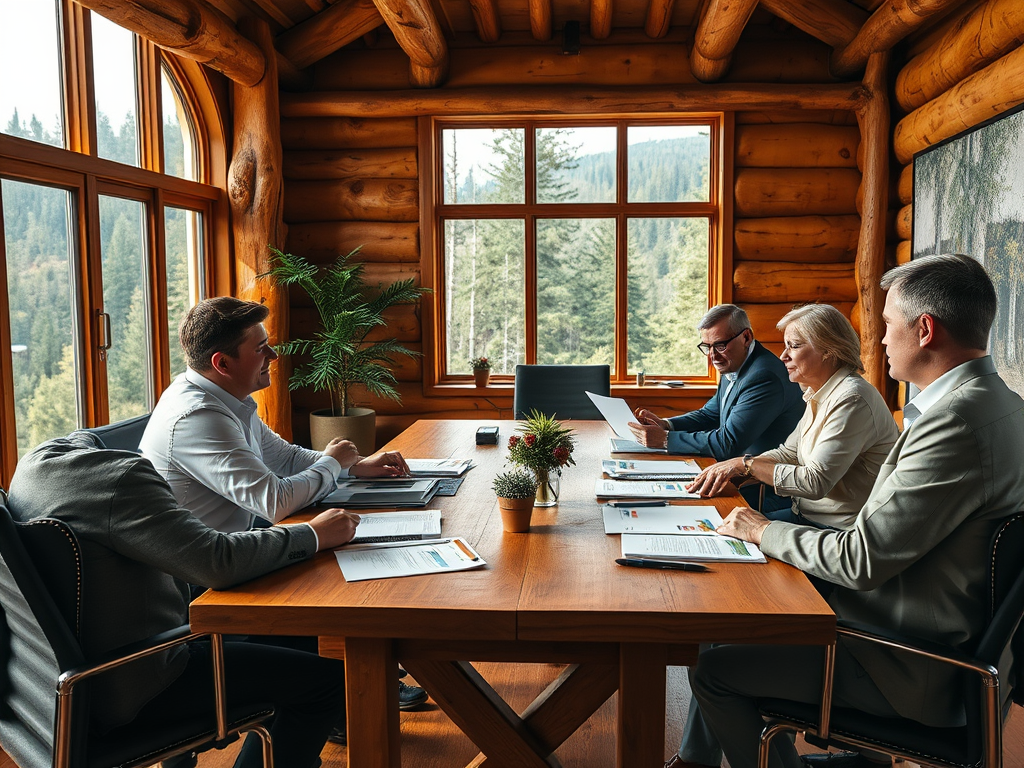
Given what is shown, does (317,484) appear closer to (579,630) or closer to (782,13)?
(579,630)

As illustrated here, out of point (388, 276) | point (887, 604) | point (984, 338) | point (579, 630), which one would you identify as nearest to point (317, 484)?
point (579, 630)

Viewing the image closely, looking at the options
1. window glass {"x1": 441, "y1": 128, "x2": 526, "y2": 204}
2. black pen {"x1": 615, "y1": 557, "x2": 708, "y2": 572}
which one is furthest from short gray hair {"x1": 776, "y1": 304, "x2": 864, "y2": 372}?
window glass {"x1": 441, "y1": 128, "x2": 526, "y2": 204}

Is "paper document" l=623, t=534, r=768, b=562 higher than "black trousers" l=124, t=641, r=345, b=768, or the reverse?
"paper document" l=623, t=534, r=768, b=562

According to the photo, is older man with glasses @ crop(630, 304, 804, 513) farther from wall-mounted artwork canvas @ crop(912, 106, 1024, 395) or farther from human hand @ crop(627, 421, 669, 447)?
wall-mounted artwork canvas @ crop(912, 106, 1024, 395)

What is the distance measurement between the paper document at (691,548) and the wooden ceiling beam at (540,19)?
14.5 ft

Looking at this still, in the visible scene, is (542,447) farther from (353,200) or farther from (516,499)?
(353,200)

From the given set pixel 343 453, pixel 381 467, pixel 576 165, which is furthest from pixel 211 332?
pixel 576 165

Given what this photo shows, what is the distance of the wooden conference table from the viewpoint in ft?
5.35

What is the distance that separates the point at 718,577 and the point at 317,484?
119cm

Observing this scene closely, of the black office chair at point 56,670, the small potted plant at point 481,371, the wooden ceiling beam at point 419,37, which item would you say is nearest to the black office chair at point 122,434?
the black office chair at point 56,670

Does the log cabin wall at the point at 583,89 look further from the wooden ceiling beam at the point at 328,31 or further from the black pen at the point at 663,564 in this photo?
the black pen at the point at 663,564

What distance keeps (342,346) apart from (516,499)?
12.3 feet

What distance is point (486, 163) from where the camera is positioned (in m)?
6.43

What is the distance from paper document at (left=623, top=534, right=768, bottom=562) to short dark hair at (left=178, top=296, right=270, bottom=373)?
1.23 m
